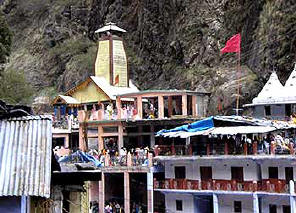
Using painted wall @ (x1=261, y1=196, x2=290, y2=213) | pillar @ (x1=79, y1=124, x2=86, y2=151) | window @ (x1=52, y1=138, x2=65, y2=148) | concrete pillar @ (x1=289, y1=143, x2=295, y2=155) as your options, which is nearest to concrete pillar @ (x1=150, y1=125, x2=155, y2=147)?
Answer: pillar @ (x1=79, y1=124, x2=86, y2=151)

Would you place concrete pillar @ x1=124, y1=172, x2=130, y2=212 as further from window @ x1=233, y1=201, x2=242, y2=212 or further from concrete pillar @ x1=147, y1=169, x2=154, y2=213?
window @ x1=233, y1=201, x2=242, y2=212

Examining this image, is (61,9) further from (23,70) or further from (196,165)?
(196,165)

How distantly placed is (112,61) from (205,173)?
17.5 meters

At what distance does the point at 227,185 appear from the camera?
→ 1412 inches

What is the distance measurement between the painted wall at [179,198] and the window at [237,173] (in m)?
3.57

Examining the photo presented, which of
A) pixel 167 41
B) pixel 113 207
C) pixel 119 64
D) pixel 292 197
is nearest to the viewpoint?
pixel 292 197

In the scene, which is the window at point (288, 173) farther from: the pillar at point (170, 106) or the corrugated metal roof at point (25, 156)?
the corrugated metal roof at point (25, 156)

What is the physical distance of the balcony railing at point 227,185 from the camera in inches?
1334

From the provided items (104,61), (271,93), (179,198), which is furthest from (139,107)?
(271,93)

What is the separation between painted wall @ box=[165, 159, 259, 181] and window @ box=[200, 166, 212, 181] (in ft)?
0.76

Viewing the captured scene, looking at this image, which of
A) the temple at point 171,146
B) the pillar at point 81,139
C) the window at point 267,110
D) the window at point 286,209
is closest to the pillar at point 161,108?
the temple at point 171,146

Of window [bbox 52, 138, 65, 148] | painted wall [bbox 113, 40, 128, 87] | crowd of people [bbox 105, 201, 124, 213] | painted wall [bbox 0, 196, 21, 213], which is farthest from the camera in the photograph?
painted wall [bbox 113, 40, 128, 87]

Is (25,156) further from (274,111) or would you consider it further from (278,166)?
(274,111)

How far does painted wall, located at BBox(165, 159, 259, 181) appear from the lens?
3623cm
